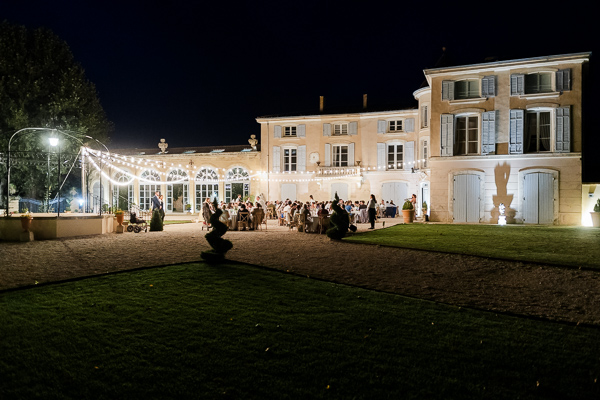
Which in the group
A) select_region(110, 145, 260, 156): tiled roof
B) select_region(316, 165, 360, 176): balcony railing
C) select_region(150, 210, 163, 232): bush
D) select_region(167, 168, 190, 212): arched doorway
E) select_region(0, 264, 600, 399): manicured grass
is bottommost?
select_region(0, 264, 600, 399): manicured grass

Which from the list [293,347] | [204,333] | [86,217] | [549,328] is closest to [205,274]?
[204,333]

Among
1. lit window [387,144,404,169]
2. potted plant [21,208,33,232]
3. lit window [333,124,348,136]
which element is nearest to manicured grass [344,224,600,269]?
potted plant [21,208,33,232]

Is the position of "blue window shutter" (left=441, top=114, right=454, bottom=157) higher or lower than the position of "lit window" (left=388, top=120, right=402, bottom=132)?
lower

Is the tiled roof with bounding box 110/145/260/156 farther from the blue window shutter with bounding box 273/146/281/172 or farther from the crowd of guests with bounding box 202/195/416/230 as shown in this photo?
the crowd of guests with bounding box 202/195/416/230

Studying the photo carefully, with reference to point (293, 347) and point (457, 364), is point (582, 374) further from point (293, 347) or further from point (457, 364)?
point (293, 347)

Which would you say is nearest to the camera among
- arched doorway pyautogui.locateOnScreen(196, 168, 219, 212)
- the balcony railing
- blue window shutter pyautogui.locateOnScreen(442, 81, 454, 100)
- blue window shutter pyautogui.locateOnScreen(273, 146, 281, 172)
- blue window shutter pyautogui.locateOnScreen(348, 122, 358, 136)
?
blue window shutter pyautogui.locateOnScreen(442, 81, 454, 100)

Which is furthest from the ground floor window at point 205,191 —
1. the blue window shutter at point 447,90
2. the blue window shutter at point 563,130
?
the blue window shutter at point 563,130

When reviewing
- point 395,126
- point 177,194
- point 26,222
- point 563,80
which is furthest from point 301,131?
point 26,222

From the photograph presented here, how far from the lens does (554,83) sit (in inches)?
668

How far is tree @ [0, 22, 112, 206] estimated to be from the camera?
21.1m

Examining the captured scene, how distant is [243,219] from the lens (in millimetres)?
15625

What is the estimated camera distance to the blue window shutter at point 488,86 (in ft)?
57.8

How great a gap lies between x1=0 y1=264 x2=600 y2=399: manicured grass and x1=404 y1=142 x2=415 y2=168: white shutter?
21.9 m

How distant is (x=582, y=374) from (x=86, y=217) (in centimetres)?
1425
